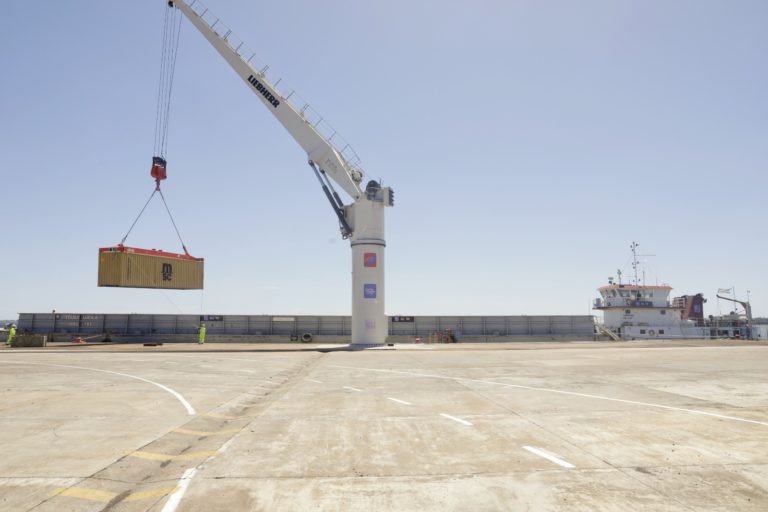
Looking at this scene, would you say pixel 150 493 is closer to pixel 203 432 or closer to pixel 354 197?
pixel 203 432

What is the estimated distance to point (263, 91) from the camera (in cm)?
3688

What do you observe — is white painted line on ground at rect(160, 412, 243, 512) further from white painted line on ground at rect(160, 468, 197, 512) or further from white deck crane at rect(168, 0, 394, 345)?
white deck crane at rect(168, 0, 394, 345)

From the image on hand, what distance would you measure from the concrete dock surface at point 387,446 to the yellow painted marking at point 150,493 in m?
0.03

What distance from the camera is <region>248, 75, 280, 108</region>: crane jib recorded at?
36750 mm

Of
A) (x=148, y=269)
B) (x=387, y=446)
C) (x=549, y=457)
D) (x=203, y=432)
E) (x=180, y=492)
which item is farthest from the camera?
(x=148, y=269)

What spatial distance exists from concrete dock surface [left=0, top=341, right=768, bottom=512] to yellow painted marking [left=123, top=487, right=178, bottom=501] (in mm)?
32

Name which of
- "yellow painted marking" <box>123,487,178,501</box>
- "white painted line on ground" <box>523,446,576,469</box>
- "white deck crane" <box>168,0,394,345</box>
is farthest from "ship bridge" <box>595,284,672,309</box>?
"yellow painted marking" <box>123,487,178,501</box>

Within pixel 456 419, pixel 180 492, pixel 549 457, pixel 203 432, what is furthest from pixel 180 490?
pixel 456 419

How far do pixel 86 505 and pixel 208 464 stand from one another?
1566mm

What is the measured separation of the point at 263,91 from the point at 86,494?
116 ft

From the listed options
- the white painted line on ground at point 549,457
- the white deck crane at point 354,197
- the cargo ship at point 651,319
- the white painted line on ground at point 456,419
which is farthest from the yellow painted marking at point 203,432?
the cargo ship at point 651,319

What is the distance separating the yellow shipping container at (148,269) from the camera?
116ft

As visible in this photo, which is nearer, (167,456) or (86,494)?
(86,494)

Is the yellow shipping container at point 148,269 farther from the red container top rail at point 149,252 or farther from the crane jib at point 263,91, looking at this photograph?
the crane jib at point 263,91
